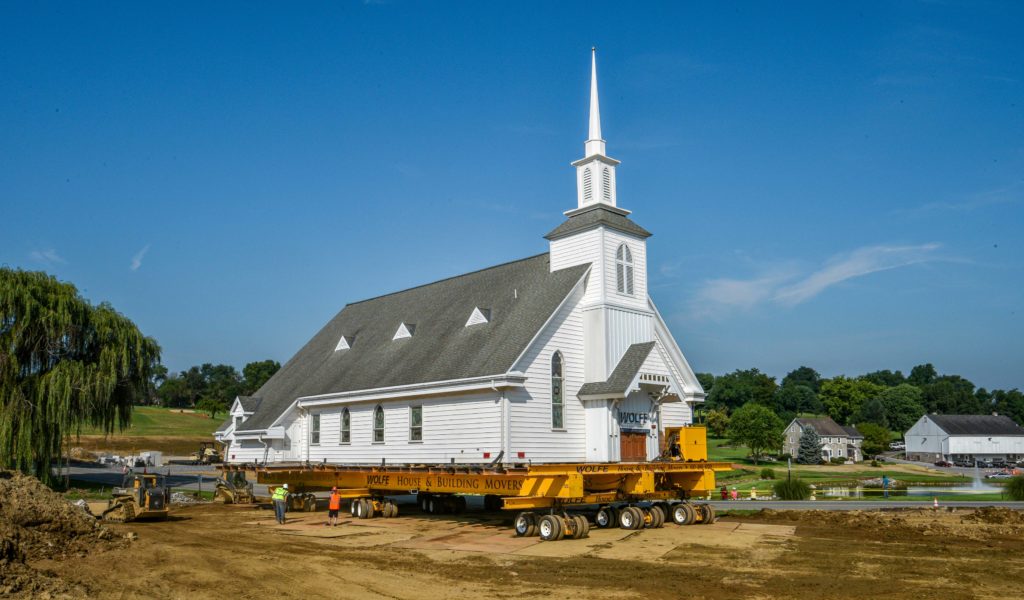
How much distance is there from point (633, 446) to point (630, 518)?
16.6 ft

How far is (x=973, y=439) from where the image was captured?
5039 inches

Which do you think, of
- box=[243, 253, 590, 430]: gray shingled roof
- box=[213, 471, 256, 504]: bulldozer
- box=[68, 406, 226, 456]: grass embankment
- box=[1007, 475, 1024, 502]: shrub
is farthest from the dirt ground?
box=[68, 406, 226, 456]: grass embankment

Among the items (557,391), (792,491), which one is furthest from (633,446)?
(792,491)

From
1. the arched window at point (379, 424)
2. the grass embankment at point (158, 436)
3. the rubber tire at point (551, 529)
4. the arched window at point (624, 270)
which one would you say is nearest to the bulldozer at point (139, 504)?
the arched window at point (379, 424)

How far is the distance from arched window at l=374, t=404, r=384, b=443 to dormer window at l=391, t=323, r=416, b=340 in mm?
4167

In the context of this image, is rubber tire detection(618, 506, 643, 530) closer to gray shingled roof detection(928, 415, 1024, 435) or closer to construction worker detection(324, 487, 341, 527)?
construction worker detection(324, 487, 341, 527)

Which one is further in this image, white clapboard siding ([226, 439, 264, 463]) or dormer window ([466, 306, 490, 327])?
white clapboard siding ([226, 439, 264, 463])

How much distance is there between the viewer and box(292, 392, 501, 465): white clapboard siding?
26891mm

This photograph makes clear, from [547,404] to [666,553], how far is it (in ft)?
29.6

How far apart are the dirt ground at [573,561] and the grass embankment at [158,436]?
6037 centimetres

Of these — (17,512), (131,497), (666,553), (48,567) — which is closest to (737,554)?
(666,553)

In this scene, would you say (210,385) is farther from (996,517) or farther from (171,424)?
(996,517)

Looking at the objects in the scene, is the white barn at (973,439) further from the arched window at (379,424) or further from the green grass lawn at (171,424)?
the arched window at (379,424)

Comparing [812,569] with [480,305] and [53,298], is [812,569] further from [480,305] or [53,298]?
[53,298]
